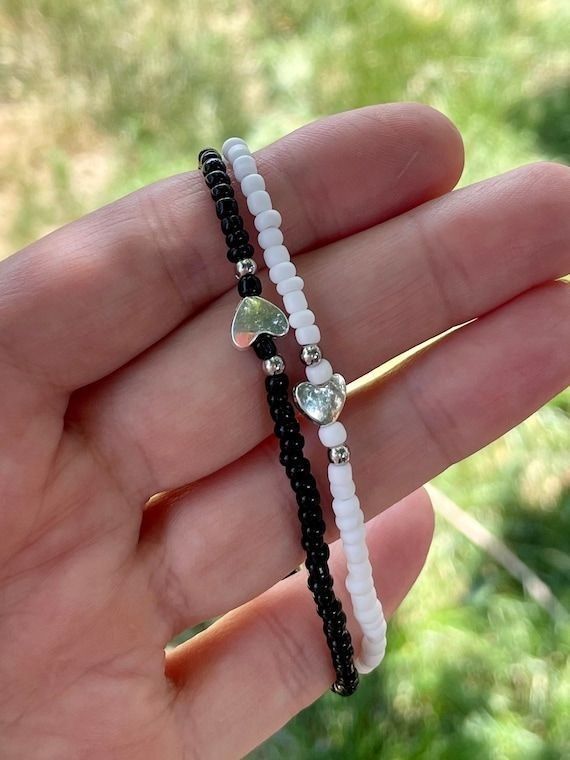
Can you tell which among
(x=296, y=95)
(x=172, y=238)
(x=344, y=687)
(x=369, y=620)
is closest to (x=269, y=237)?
(x=172, y=238)

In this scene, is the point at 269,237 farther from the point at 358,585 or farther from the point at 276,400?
the point at 358,585

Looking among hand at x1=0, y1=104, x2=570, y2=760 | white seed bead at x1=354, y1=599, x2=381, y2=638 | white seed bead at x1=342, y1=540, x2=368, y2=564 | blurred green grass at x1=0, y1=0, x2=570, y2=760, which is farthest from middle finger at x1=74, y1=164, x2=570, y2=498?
blurred green grass at x1=0, y1=0, x2=570, y2=760

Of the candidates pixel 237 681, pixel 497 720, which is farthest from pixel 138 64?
pixel 497 720

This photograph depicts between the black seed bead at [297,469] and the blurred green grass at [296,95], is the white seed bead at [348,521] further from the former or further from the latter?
the blurred green grass at [296,95]

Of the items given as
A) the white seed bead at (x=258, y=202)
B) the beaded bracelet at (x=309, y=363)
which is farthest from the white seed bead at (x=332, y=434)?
the white seed bead at (x=258, y=202)

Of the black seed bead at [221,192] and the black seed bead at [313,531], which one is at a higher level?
the black seed bead at [221,192]

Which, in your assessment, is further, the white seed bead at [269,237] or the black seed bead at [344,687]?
the black seed bead at [344,687]
